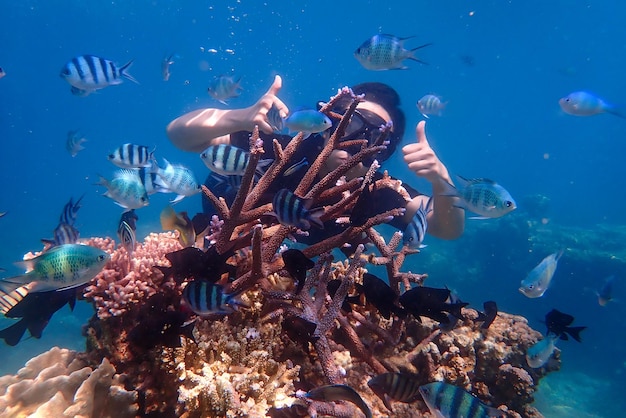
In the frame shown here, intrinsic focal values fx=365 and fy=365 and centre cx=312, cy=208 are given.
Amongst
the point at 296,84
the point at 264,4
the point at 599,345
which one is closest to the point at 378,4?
the point at 264,4

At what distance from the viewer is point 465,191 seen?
358 centimetres

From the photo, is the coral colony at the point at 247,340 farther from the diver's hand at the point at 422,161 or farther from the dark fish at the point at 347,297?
the diver's hand at the point at 422,161

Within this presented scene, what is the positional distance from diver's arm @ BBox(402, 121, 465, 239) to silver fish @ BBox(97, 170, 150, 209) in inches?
105

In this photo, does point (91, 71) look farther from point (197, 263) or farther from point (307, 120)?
point (197, 263)

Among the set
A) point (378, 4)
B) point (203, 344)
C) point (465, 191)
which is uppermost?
point (378, 4)

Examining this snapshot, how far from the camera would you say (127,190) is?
348 centimetres

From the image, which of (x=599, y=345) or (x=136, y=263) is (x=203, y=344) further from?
(x=599, y=345)

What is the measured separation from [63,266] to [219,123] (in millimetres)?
2853

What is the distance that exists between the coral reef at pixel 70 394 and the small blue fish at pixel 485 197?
2951 millimetres

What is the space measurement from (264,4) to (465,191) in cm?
4907

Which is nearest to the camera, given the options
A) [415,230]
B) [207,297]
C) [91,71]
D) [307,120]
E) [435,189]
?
[207,297]

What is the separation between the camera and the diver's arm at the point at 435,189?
3795 millimetres

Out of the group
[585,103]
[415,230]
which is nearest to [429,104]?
[585,103]

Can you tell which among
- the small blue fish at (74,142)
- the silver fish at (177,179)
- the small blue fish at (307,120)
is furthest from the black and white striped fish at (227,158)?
the small blue fish at (74,142)
